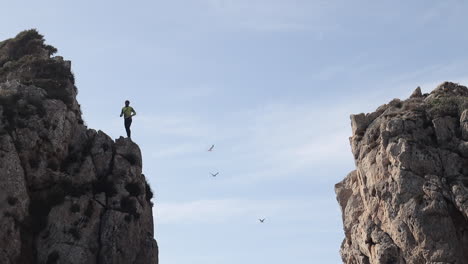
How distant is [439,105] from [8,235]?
122 feet

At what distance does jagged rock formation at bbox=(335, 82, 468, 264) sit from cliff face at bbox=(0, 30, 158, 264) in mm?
18939

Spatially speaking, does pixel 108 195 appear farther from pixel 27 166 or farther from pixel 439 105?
pixel 439 105

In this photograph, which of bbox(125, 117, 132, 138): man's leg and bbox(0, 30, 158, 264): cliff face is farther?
bbox(125, 117, 132, 138): man's leg

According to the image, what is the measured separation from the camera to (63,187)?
2067 inches

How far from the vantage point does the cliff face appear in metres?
48.7

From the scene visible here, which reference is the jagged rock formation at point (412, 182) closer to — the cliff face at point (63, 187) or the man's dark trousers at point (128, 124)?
the cliff face at point (63, 187)

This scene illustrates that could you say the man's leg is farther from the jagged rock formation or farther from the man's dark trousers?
the jagged rock formation

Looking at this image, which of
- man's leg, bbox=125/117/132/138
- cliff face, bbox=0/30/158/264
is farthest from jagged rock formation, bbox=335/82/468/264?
man's leg, bbox=125/117/132/138

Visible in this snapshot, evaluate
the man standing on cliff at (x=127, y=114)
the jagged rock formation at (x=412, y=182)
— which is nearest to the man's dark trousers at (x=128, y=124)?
the man standing on cliff at (x=127, y=114)

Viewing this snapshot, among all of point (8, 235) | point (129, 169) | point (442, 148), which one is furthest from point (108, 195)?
point (442, 148)

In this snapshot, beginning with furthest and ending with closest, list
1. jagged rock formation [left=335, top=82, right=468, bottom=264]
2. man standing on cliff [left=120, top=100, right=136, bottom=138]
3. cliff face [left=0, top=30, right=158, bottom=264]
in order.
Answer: man standing on cliff [left=120, top=100, right=136, bottom=138] < jagged rock formation [left=335, top=82, right=468, bottom=264] < cliff face [left=0, top=30, right=158, bottom=264]

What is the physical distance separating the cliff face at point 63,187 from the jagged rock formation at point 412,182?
18.9m

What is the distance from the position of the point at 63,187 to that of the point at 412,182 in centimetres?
2783

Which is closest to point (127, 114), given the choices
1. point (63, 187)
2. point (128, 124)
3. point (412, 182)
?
point (128, 124)
